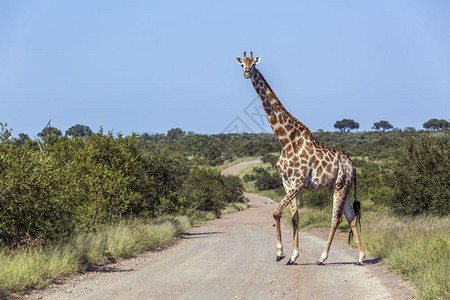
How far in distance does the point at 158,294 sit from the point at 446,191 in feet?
48.1

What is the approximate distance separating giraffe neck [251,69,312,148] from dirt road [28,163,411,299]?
9.65ft

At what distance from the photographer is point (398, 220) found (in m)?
21.5

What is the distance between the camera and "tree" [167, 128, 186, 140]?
149700 millimetres

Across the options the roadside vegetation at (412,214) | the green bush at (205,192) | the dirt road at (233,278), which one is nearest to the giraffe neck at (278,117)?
the dirt road at (233,278)

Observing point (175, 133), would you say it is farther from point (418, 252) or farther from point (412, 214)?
point (418, 252)

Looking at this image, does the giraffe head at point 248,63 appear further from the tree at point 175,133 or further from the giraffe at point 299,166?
the tree at point 175,133

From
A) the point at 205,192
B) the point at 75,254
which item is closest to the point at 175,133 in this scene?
the point at 205,192

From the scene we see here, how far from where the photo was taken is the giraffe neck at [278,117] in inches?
565

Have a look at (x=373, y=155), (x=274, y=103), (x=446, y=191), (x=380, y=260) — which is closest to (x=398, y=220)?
(x=446, y=191)

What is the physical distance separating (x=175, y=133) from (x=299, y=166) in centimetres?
14162

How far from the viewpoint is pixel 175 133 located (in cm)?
15462

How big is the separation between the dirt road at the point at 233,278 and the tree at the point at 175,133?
133010mm

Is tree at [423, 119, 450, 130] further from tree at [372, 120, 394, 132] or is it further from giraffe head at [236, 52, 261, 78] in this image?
giraffe head at [236, 52, 261, 78]

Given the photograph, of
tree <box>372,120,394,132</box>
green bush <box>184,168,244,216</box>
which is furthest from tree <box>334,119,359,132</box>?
green bush <box>184,168,244,216</box>
